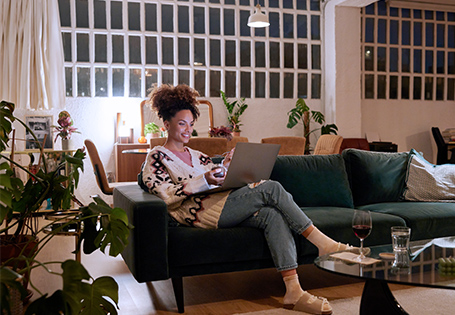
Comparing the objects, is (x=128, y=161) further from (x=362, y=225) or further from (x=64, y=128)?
(x=362, y=225)

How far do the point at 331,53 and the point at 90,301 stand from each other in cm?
703

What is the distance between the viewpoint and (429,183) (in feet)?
12.1

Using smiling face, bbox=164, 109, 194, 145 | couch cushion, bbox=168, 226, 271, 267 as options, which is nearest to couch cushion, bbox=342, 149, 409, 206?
couch cushion, bbox=168, 226, 271, 267

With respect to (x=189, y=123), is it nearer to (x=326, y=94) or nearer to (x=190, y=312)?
(x=190, y=312)

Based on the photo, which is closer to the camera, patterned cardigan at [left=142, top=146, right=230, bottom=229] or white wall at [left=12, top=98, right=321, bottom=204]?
patterned cardigan at [left=142, top=146, right=230, bottom=229]

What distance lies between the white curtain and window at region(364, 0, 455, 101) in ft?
16.0

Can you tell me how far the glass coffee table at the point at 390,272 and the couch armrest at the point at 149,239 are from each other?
2.80 feet

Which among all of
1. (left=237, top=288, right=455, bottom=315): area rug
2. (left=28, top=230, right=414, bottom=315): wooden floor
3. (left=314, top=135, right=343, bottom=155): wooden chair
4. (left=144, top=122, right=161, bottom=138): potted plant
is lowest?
(left=28, top=230, right=414, bottom=315): wooden floor

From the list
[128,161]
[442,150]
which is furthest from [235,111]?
[442,150]

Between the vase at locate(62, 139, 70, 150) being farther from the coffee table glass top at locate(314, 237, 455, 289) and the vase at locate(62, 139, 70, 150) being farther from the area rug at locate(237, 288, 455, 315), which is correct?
the coffee table glass top at locate(314, 237, 455, 289)

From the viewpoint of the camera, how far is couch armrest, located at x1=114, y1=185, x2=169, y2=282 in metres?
2.57

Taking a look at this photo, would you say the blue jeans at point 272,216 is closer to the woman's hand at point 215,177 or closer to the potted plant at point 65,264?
the woman's hand at point 215,177

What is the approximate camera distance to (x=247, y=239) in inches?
109

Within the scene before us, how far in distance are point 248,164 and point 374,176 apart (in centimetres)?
132
